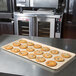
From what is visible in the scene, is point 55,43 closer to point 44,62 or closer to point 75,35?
point 44,62

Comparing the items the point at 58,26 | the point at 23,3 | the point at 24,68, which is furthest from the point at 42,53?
the point at 23,3

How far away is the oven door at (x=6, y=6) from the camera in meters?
2.68

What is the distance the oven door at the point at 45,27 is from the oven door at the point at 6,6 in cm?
52

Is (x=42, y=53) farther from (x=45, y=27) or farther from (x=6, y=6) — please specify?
(x=6, y=6)

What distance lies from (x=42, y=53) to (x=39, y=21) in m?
1.50

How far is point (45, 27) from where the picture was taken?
2.67m

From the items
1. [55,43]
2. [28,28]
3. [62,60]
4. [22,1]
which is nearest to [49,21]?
[28,28]

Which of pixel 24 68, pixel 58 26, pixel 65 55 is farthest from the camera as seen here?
pixel 58 26

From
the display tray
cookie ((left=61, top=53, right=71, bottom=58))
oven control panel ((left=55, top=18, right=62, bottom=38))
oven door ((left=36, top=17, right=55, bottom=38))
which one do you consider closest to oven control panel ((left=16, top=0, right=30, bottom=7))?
oven door ((left=36, top=17, right=55, bottom=38))

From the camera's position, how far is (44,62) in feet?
3.49

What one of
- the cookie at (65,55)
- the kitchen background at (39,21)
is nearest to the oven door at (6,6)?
the kitchen background at (39,21)

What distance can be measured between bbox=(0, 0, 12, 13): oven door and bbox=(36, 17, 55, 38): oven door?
20.7 inches

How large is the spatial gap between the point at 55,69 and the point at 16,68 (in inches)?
9.4

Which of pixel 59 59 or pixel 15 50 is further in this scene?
pixel 15 50
